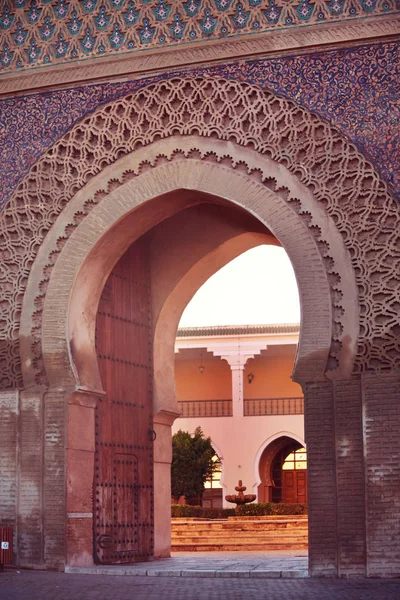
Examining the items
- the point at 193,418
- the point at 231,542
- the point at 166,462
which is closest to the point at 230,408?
the point at 193,418

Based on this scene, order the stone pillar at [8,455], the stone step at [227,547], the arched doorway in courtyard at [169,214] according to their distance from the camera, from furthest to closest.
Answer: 1. the stone step at [227,547]
2. the stone pillar at [8,455]
3. the arched doorway in courtyard at [169,214]

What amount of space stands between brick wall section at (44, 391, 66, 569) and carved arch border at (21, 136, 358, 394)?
0.20 meters

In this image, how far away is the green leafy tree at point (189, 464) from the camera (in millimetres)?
17000

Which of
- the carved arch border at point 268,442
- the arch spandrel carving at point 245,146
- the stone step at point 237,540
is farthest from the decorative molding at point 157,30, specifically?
the carved arch border at point 268,442

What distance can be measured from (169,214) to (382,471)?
8.67ft

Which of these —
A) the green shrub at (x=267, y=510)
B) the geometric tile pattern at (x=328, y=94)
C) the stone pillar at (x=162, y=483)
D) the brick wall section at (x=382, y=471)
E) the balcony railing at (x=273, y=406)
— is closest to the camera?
the brick wall section at (x=382, y=471)

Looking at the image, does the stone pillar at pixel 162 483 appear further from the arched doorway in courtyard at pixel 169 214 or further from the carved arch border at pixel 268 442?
the carved arch border at pixel 268 442

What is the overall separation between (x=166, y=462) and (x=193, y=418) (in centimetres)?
1065

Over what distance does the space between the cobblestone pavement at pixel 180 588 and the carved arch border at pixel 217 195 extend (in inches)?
53.8

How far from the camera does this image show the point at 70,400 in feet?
24.4

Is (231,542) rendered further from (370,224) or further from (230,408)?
(230,408)

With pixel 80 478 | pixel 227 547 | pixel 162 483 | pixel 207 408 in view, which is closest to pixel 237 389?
pixel 207 408

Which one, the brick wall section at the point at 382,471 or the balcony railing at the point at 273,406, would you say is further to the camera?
the balcony railing at the point at 273,406

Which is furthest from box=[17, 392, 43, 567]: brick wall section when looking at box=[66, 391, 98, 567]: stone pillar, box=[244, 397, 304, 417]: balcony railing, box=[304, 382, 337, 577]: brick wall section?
box=[244, 397, 304, 417]: balcony railing
